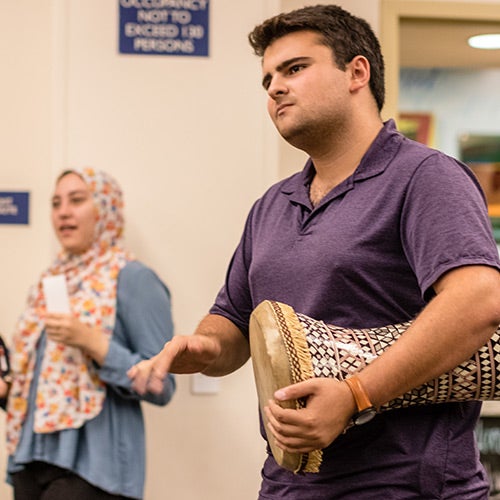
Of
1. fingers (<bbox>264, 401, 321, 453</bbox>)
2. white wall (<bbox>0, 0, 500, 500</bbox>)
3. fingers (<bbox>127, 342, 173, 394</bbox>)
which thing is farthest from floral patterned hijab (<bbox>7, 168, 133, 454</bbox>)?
fingers (<bbox>264, 401, 321, 453</bbox>)

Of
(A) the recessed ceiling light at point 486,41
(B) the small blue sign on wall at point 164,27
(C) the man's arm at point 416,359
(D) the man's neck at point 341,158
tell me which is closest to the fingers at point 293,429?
(C) the man's arm at point 416,359

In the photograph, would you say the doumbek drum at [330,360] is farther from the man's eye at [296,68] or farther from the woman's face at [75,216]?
the woman's face at [75,216]

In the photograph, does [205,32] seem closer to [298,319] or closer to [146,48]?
[146,48]

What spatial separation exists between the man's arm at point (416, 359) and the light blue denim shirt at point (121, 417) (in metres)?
1.53

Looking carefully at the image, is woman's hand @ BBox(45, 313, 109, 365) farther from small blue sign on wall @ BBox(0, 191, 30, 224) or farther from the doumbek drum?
the doumbek drum

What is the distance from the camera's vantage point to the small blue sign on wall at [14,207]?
357cm

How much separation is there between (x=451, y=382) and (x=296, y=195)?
1.55 feet

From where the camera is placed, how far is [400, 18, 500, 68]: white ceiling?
3803 mm

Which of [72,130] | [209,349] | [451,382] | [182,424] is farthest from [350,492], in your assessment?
[72,130]

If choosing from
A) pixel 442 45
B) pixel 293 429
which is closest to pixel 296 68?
pixel 293 429

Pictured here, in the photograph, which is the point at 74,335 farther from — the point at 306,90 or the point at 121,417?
the point at 306,90

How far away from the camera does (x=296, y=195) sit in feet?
5.60

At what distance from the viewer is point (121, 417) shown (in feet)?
9.39

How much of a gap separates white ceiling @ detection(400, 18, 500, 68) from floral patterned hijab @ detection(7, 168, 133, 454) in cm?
145
